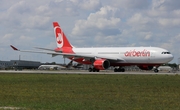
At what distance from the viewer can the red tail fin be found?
242ft

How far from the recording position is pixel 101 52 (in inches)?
2672

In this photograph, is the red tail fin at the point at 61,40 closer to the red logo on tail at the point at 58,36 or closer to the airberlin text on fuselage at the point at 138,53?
the red logo on tail at the point at 58,36

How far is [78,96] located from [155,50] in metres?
41.3

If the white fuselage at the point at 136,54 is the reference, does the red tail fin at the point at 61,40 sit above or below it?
above

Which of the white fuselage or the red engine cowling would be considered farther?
the red engine cowling

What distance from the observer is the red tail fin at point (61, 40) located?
242 feet

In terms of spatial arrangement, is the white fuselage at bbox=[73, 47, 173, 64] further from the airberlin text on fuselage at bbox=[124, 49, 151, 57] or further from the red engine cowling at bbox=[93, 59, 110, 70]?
the red engine cowling at bbox=[93, 59, 110, 70]

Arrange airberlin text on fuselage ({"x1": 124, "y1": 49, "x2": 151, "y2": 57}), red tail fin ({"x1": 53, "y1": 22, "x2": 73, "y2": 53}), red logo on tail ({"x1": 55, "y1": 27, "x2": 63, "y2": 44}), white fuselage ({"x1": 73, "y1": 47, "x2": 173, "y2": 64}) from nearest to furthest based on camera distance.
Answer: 1. white fuselage ({"x1": 73, "y1": 47, "x2": 173, "y2": 64})
2. airberlin text on fuselage ({"x1": 124, "y1": 49, "x2": 151, "y2": 57})
3. red tail fin ({"x1": 53, "y1": 22, "x2": 73, "y2": 53})
4. red logo on tail ({"x1": 55, "y1": 27, "x2": 63, "y2": 44})

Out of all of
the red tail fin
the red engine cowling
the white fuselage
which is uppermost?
the red tail fin

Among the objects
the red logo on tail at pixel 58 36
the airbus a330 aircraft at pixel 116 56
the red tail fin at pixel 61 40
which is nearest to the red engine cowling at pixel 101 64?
the airbus a330 aircraft at pixel 116 56

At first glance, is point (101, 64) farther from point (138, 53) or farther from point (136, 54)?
point (138, 53)

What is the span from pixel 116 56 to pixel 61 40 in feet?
45.9

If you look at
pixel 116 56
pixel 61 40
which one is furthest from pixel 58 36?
pixel 116 56

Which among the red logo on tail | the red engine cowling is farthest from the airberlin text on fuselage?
the red logo on tail
